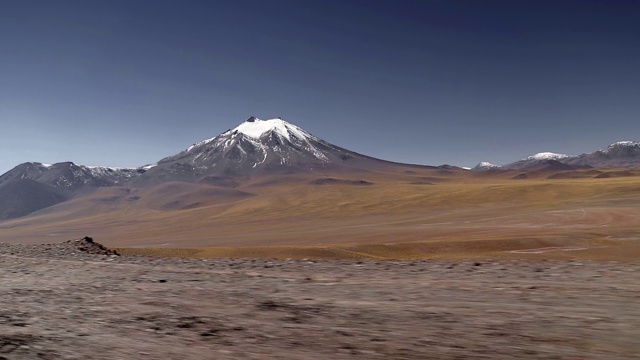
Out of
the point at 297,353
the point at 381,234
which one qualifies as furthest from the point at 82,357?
the point at 381,234

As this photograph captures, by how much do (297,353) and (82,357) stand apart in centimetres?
251

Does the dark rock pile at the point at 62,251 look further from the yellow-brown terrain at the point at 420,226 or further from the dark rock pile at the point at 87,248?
the yellow-brown terrain at the point at 420,226

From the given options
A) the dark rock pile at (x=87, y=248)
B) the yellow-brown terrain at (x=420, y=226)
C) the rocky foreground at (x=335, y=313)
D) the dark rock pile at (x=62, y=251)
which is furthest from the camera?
the yellow-brown terrain at (x=420, y=226)

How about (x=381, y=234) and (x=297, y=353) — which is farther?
(x=381, y=234)

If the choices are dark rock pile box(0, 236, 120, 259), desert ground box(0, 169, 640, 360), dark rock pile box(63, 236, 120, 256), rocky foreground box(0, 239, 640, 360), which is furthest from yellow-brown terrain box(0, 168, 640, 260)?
rocky foreground box(0, 239, 640, 360)

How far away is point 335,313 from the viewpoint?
21.2 feet

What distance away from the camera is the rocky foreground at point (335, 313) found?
4.90 meters

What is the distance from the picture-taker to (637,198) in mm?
76375

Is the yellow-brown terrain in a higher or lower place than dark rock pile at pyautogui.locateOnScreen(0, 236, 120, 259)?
lower

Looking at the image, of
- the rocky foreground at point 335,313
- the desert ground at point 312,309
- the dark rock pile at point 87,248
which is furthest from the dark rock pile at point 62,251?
Answer: the rocky foreground at point 335,313

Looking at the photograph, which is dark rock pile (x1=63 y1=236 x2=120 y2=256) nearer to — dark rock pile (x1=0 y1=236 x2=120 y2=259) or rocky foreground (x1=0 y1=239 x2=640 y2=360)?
dark rock pile (x1=0 y1=236 x2=120 y2=259)

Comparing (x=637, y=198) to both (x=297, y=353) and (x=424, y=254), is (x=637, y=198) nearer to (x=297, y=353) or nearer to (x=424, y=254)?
(x=424, y=254)

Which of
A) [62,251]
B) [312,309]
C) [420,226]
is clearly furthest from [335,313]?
[420,226]

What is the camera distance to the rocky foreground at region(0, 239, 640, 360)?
490 centimetres
